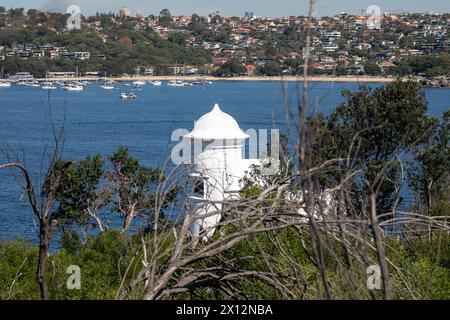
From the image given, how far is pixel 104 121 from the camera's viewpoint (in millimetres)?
62438

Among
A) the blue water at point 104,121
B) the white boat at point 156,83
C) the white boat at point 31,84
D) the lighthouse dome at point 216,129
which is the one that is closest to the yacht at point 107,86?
the blue water at point 104,121

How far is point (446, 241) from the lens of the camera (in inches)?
363

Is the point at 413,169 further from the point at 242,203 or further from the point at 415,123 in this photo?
the point at 242,203

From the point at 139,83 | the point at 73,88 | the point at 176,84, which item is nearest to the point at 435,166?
the point at 73,88

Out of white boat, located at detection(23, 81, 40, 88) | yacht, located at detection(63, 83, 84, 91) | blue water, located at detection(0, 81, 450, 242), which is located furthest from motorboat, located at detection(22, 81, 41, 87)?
yacht, located at detection(63, 83, 84, 91)

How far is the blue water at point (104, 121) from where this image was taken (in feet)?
96.9

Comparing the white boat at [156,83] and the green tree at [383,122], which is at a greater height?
the green tree at [383,122]

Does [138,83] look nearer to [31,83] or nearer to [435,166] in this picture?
[31,83]

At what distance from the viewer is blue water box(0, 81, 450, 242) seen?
96.9 feet

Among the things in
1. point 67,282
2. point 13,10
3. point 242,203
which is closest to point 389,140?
point 67,282

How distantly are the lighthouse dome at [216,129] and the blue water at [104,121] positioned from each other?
10.5 feet

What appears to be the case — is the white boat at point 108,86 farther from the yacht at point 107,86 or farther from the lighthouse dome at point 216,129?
the lighthouse dome at point 216,129

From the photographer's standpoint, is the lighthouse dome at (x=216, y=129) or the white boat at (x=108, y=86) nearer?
the lighthouse dome at (x=216, y=129)

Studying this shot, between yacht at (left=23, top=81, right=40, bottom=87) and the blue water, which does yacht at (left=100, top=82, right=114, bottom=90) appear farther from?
yacht at (left=23, top=81, right=40, bottom=87)
